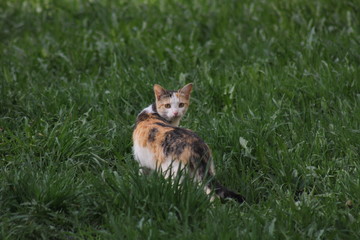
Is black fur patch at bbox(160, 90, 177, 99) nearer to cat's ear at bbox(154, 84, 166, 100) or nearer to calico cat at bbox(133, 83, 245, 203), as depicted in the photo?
cat's ear at bbox(154, 84, 166, 100)

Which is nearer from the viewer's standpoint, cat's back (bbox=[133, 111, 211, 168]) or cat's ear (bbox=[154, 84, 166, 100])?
cat's back (bbox=[133, 111, 211, 168])

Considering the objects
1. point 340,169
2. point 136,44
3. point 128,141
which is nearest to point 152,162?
point 128,141

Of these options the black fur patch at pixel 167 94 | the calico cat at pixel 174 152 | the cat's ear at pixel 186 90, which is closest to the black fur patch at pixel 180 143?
the calico cat at pixel 174 152

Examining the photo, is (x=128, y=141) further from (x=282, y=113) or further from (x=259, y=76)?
(x=259, y=76)

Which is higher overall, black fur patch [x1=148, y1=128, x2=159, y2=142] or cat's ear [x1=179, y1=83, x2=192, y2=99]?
black fur patch [x1=148, y1=128, x2=159, y2=142]

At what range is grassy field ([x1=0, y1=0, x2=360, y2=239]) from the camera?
13.4 ft

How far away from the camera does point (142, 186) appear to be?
4.13 metres

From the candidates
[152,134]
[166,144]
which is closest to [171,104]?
[152,134]

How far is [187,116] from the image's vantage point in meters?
6.16

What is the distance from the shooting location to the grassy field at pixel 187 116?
4082 millimetres

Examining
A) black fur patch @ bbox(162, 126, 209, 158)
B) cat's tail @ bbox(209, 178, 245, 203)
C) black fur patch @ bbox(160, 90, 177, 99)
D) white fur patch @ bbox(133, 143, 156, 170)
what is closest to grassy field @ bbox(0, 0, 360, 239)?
cat's tail @ bbox(209, 178, 245, 203)

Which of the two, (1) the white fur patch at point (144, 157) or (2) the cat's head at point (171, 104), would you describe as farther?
(2) the cat's head at point (171, 104)

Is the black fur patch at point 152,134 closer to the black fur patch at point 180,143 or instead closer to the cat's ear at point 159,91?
the black fur patch at point 180,143

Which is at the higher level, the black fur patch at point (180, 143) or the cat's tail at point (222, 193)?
the black fur patch at point (180, 143)
